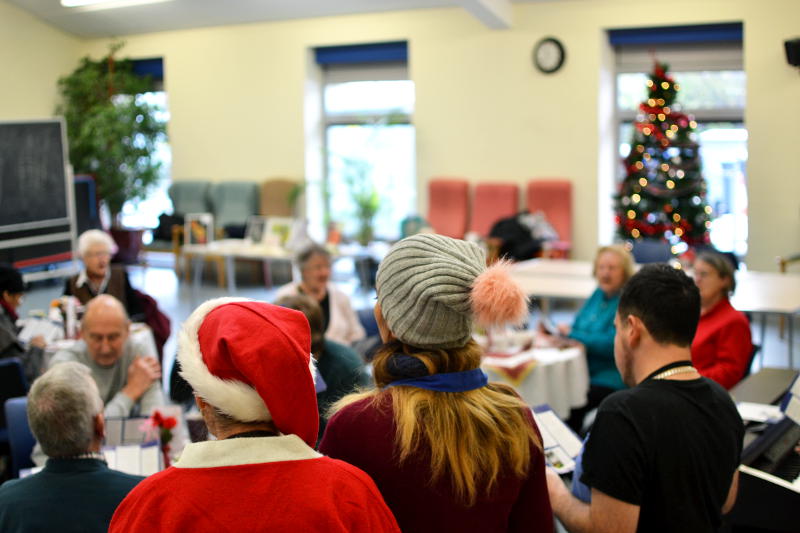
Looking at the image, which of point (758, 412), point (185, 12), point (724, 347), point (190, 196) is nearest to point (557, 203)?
point (190, 196)

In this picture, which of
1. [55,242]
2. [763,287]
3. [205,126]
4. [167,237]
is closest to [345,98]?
[205,126]

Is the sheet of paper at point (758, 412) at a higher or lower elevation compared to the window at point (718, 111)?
lower

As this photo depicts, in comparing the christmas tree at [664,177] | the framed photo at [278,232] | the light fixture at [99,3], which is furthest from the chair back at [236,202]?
the christmas tree at [664,177]

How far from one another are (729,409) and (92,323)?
272 cm

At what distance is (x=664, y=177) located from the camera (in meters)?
9.16

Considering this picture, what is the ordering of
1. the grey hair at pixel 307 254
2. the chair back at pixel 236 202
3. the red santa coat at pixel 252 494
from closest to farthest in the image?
the red santa coat at pixel 252 494 → the grey hair at pixel 307 254 → the chair back at pixel 236 202

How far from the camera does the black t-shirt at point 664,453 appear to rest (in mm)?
2037

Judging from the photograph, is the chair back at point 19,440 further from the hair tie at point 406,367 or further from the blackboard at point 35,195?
the blackboard at point 35,195

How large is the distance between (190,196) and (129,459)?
10444 millimetres

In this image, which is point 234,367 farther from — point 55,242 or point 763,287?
point 55,242

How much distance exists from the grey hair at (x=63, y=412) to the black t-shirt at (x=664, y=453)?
125 cm

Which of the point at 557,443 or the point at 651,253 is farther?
the point at 651,253

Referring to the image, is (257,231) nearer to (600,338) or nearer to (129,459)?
(600,338)

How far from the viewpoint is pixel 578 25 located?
10312 mm
